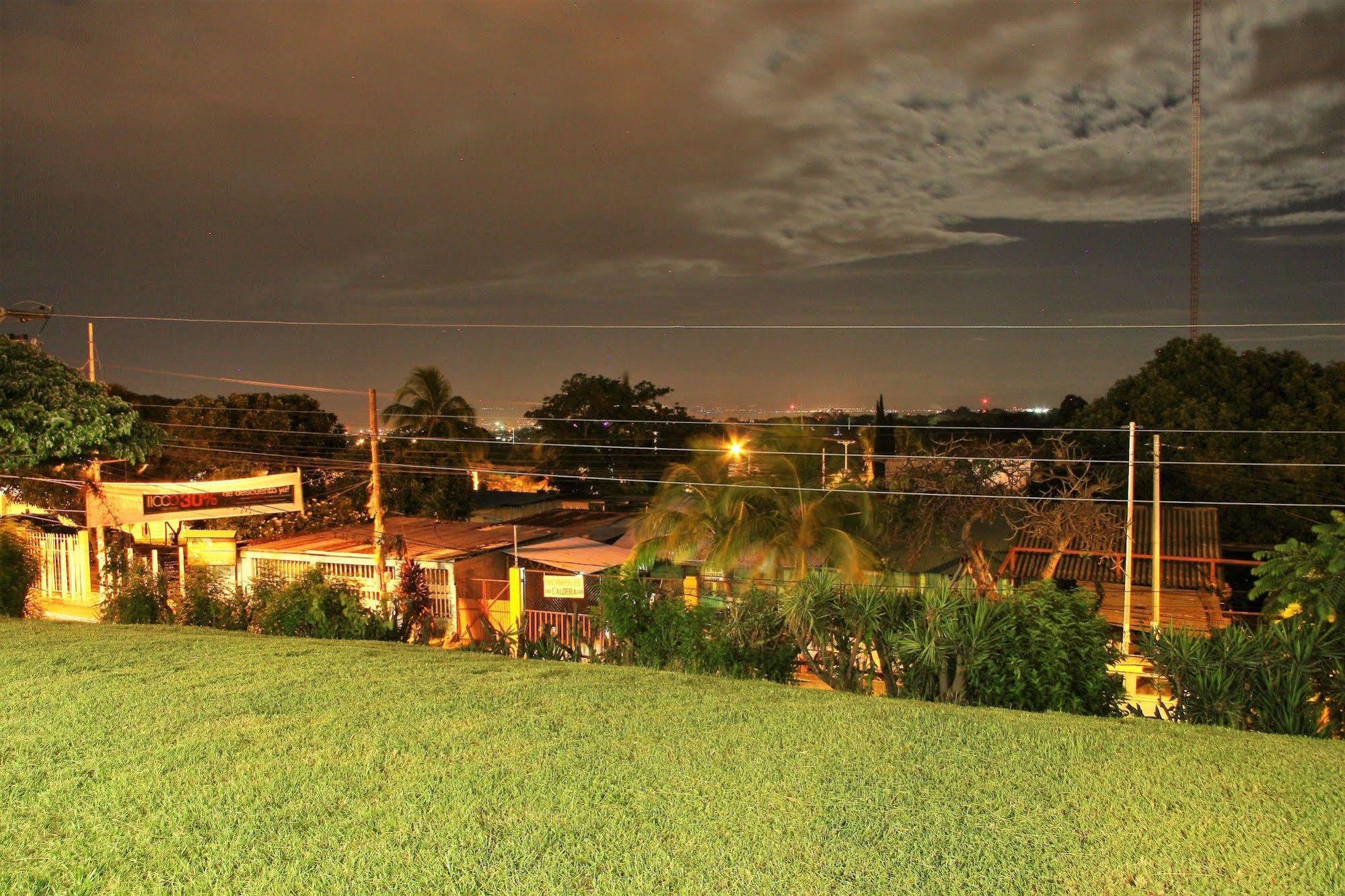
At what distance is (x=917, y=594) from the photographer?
764 centimetres

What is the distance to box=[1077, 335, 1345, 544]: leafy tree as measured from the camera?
2184 centimetres

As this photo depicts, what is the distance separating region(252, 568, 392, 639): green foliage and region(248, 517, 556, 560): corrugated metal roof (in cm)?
412

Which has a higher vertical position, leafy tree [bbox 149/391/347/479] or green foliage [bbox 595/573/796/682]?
leafy tree [bbox 149/391/347/479]

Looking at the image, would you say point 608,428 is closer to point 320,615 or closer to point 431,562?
point 431,562

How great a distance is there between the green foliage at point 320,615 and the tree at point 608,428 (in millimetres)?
22807

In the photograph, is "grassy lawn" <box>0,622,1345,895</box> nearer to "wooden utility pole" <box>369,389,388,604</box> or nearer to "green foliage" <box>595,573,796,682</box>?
"green foliage" <box>595,573,796,682</box>

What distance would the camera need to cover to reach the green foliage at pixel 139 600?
37.4 feet

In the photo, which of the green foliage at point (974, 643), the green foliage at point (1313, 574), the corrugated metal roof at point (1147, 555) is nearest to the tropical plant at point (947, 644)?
the green foliage at point (974, 643)

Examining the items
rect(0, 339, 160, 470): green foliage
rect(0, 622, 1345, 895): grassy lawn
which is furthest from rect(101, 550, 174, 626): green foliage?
rect(0, 622, 1345, 895): grassy lawn

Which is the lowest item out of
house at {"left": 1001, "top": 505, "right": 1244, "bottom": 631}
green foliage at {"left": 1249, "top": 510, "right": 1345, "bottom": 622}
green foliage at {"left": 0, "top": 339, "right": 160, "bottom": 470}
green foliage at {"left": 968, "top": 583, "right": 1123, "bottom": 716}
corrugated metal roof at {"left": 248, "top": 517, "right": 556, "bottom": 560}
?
house at {"left": 1001, "top": 505, "right": 1244, "bottom": 631}

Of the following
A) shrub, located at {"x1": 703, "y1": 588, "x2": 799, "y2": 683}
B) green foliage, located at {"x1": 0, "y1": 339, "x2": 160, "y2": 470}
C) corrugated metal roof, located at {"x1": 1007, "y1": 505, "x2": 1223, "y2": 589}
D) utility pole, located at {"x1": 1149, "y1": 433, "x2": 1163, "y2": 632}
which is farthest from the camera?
corrugated metal roof, located at {"x1": 1007, "y1": 505, "x2": 1223, "y2": 589}

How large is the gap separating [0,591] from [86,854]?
34.0 feet

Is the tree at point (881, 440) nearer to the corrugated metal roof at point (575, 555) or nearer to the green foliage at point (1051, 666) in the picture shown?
the corrugated metal roof at point (575, 555)

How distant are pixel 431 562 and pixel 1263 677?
11.9m
